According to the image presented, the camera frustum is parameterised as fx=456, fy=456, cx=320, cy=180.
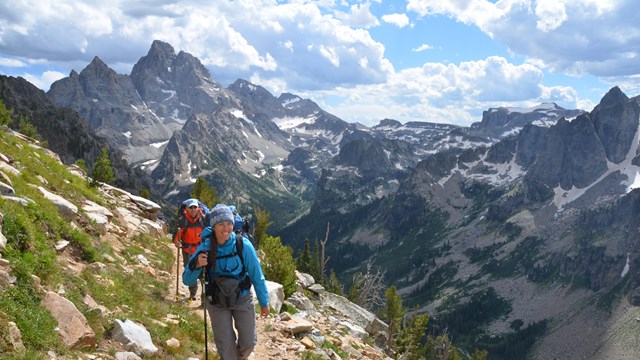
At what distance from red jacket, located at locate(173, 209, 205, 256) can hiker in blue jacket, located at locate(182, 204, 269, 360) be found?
773cm

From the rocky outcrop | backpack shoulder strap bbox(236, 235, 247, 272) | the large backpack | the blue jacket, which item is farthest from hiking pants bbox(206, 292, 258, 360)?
the rocky outcrop

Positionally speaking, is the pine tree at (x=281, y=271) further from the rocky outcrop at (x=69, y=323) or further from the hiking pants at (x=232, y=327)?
the rocky outcrop at (x=69, y=323)

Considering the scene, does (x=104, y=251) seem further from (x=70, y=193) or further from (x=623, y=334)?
(x=623, y=334)

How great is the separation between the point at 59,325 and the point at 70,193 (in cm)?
1472

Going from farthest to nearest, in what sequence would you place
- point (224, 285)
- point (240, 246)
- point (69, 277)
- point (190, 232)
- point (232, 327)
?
point (190, 232), point (69, 277), point (232, 327), point (240, 246), point (224, 285)

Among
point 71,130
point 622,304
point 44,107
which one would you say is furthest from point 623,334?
point 44,107

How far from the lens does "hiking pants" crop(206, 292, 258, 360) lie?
35.0 feet

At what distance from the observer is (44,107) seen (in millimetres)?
171750

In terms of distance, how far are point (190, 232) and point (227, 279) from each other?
850 cm

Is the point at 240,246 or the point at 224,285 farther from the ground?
the point at 240,246

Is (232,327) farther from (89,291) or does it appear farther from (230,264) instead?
(89,291)

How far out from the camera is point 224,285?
34.1 feet

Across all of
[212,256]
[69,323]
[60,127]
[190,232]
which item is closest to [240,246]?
[212,256]

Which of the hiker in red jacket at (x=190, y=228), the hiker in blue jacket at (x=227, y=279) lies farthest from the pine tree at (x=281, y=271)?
the hiker in blue jacket at (x=227, y=279)
